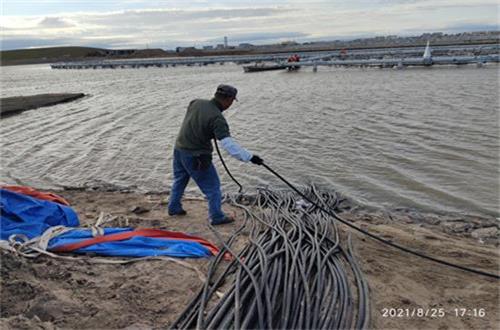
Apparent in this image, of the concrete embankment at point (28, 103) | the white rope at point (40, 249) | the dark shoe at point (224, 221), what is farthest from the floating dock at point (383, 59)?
the white rope at point (40, 249)

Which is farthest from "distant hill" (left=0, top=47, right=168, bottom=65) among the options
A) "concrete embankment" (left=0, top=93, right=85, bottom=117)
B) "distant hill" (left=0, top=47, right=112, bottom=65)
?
"concrete embankment" (left=0, top=93, right=85, bottom=117)

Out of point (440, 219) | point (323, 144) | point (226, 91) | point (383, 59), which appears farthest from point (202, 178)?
point (383, 59)

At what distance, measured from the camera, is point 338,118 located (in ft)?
46.4

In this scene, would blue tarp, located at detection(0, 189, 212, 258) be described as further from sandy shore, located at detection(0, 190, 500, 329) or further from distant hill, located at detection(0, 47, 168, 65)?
distant hill, located at detection(0, 47, 168, 65)

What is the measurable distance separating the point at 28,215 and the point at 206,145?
215 centimetres

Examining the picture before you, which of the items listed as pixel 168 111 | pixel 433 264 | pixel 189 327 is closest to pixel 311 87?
pixel 168 111

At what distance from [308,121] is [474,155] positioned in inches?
230

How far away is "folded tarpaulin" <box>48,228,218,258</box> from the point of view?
4664 millimetres

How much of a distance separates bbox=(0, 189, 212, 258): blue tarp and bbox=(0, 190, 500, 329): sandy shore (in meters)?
0.20

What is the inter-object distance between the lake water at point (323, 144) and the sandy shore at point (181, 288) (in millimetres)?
1874

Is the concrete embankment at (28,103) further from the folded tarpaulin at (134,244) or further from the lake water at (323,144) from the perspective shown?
the folded tarpaulin at (134,244)

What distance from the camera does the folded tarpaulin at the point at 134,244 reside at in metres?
4.66

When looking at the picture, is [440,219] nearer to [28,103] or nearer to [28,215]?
[28,215]

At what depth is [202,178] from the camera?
5.52 meters
